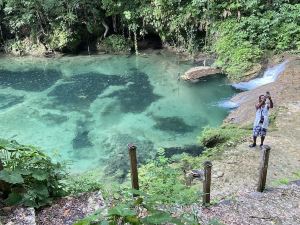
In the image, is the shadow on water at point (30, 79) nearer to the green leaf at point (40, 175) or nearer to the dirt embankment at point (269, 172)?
the dirt embankment at point (269, 172)

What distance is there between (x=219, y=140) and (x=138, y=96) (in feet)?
20.3

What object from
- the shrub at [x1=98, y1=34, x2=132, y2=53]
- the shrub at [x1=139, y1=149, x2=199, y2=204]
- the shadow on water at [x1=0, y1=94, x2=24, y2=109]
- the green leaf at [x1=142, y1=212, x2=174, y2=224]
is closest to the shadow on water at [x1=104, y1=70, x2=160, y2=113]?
the shadow on water at [x1=0, y1=94, x2=24, y2=109]

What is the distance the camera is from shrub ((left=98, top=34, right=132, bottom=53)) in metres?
22.1

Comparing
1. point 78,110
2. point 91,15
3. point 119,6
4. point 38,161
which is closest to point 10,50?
point 91,15

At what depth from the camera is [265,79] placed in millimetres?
15875

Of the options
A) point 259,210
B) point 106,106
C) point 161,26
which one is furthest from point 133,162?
point 161,26

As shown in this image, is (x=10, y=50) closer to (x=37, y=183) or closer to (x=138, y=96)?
(x=138, y=96)

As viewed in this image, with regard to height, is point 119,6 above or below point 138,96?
above

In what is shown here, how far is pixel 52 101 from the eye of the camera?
643 inches

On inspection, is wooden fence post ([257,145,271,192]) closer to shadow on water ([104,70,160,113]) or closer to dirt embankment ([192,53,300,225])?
dirt embankment ([192,53,300,225])

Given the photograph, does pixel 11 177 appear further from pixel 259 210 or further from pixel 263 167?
pixel 263 167

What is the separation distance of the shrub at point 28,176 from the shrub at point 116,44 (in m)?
17.4

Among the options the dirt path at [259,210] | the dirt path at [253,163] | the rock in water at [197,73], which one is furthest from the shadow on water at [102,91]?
the dirt path at [259,210]

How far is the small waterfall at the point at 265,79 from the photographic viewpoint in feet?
51.1
